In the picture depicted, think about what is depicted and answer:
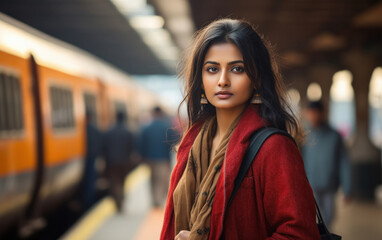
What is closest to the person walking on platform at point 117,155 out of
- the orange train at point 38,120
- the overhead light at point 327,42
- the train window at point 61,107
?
the orange train at point 38,120

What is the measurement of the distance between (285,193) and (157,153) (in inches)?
290

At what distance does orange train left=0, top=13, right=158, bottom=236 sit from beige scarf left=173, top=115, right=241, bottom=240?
4.36 m

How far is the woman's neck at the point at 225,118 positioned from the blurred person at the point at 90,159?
299 inches

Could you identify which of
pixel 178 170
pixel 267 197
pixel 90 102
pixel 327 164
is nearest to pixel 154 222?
pixel 327 164

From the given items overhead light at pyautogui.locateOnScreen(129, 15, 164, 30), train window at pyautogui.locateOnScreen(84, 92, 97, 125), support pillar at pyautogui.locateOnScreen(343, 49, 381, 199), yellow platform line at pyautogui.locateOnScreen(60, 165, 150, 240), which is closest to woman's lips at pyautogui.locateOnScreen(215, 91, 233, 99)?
yellow platform line at pyautogui.locateOnScreen(60, 165, 150, 240)

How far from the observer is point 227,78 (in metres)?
1.75

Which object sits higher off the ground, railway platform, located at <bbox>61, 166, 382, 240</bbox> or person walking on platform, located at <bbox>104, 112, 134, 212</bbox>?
person walking on platform, located at <bbox>104, 112, 134, 212</bbox>

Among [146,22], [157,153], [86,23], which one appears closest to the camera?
[157,153]

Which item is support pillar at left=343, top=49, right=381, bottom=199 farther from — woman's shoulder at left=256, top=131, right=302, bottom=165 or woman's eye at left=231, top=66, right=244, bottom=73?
woman's shoulder at left=256, top=131, right=302, bottom=165

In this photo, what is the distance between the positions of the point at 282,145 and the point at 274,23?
8.37 meters

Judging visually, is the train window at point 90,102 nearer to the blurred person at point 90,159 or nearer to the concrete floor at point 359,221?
the blurred person at point 90,159

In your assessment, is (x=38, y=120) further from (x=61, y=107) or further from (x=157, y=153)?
(x=157, y=153)

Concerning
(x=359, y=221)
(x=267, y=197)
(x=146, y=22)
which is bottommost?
(x=359, y=221)

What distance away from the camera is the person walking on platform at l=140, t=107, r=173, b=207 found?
877 cm
